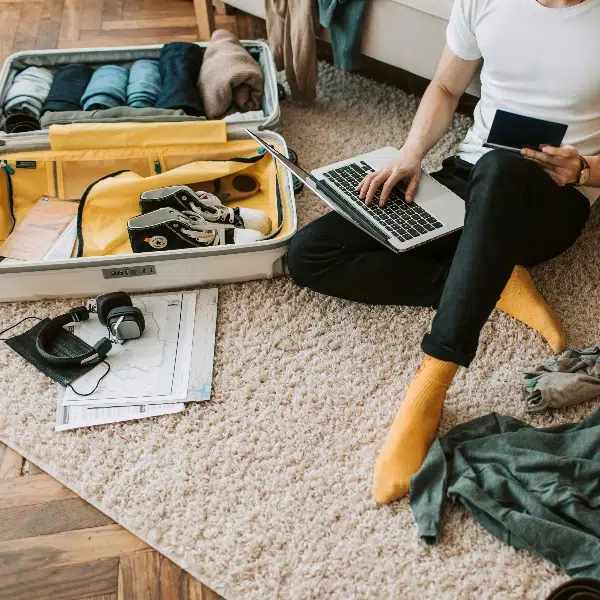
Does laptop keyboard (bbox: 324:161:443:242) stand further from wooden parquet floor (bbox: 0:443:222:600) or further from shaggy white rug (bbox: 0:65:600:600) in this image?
wooden parquet floor (bbox: 0:443:222:600)

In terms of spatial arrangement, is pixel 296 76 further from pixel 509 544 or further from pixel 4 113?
pixel 509 544

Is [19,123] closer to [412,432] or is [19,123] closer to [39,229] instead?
[39,229]

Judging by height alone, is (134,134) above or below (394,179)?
below

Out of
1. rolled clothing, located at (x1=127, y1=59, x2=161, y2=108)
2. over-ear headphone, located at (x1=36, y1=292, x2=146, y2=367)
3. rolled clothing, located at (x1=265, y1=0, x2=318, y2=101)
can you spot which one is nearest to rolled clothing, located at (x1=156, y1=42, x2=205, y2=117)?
rolled clothing, located at (x1=127, y1=59, x2=161, y2=108)

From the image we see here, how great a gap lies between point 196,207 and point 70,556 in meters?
0.74

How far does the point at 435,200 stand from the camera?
1.33 metres

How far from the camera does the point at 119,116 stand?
5.49ft

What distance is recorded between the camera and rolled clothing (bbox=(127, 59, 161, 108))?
175 cm

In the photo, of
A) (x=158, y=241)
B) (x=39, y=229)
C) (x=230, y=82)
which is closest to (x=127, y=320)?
(x=158, y=241)

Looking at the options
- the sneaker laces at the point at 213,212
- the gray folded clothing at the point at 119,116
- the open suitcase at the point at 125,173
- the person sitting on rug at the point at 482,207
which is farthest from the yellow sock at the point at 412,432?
the gray folded clothing at the point at 119,116

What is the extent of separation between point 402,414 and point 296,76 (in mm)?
1110

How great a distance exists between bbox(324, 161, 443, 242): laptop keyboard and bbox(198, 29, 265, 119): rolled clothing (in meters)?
0.52

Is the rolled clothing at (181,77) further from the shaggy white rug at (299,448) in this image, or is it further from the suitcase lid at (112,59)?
the shaggy white rug at (299,448)

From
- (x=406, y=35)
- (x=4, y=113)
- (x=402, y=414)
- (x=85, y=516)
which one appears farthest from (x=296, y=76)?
(x=85, y=516)
